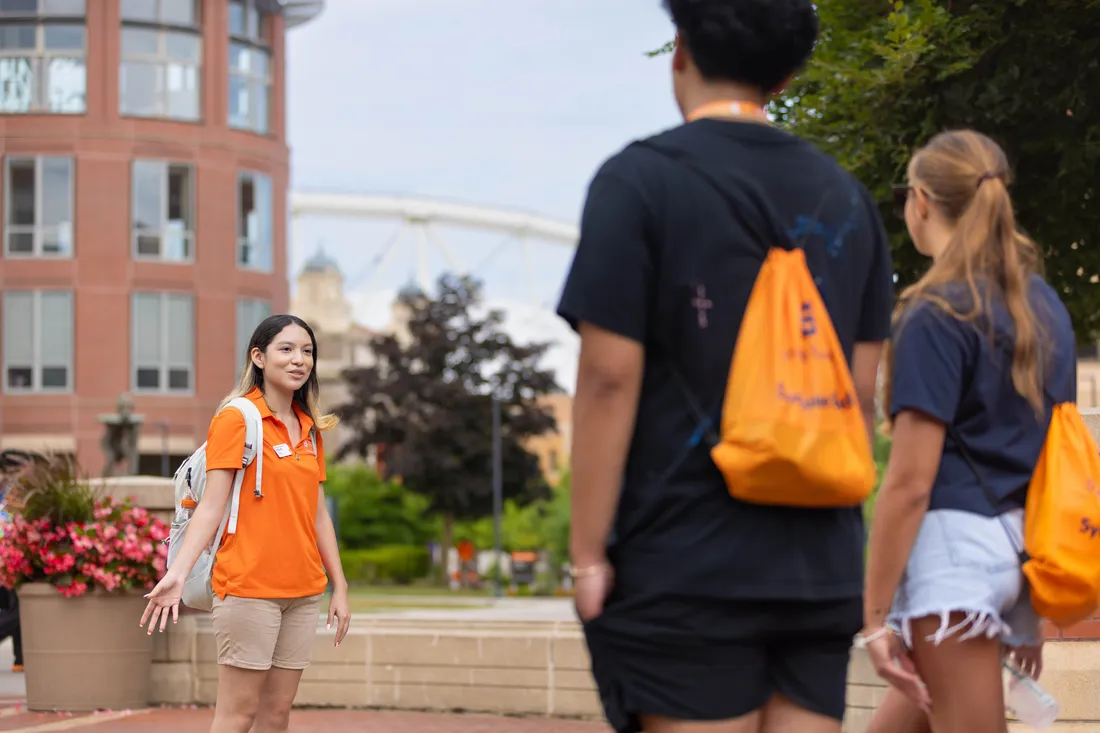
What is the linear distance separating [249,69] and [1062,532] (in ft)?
166

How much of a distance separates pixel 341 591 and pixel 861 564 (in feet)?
10.6

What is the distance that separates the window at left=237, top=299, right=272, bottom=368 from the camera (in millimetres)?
51938

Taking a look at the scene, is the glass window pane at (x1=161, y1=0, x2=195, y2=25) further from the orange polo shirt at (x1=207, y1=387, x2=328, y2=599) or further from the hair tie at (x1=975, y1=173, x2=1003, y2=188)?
the hair tie at (x1=975, y1=173, x2=1003, y2=188)

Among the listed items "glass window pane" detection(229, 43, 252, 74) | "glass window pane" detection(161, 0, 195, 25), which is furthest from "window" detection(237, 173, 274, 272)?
"glass window pane" detection(161, 0, 195, 25)

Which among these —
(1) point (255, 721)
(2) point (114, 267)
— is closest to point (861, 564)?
(1) point (255, 721)

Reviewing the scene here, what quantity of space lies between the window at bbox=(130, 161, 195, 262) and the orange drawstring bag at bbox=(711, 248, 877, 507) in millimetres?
48668

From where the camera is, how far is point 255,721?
596 cm

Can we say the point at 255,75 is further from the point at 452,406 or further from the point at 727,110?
the point at 727,110

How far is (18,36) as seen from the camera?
50.0 m

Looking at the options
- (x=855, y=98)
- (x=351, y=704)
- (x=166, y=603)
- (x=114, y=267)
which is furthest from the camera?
(x=114, y=267)

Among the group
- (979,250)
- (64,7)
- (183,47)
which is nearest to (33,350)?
(183,47)

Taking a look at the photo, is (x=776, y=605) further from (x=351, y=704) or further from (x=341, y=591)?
(x=351, y=704)

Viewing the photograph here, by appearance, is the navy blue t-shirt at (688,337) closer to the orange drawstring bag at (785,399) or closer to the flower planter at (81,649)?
the orange drawstring bag at (785,399)

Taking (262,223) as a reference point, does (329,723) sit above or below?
below
